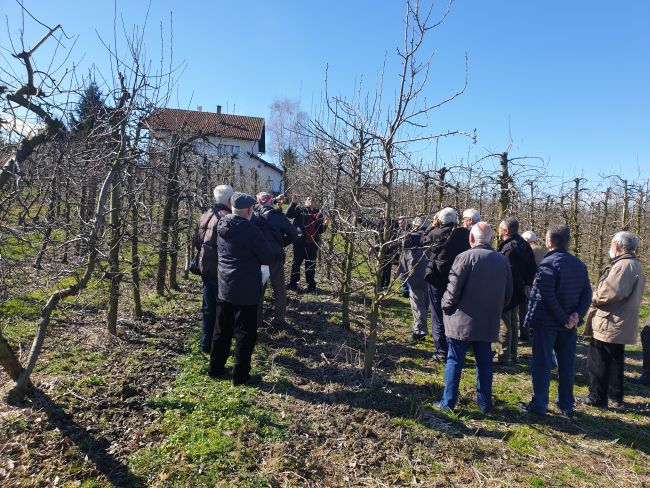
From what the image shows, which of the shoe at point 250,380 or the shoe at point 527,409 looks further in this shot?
the shoe at point 250,380

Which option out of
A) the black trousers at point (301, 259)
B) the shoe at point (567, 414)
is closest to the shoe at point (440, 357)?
the shoe at point (567, 414)

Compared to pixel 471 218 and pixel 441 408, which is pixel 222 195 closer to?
pixel 471 218

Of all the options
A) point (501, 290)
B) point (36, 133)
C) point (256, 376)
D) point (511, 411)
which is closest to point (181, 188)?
point (36, 133)

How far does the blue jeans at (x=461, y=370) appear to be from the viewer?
3885mm

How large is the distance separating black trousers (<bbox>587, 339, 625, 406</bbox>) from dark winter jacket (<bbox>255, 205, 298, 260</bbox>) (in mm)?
4035

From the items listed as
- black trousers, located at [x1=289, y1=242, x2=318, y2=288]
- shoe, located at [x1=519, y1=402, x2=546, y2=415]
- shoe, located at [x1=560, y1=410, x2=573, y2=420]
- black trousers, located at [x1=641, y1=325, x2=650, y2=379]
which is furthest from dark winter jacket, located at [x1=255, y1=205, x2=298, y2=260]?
black trousers, located at [x1=641, y1=325, x2=650, y2=379]

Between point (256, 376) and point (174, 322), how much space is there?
92.2 inches

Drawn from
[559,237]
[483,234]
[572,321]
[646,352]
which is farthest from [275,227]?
[646,352]

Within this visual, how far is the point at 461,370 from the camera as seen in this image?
3.94 metres

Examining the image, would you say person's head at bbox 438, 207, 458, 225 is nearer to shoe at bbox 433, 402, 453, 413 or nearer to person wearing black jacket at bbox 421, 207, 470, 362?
person wearing black jacket at bbox 421, 207, 470, 362

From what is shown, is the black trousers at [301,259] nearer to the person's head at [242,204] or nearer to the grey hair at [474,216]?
the grey hair at [474,216]

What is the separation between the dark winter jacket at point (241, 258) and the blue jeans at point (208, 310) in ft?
2.52

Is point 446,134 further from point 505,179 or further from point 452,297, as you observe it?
point 505,179

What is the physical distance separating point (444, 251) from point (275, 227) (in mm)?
2411
